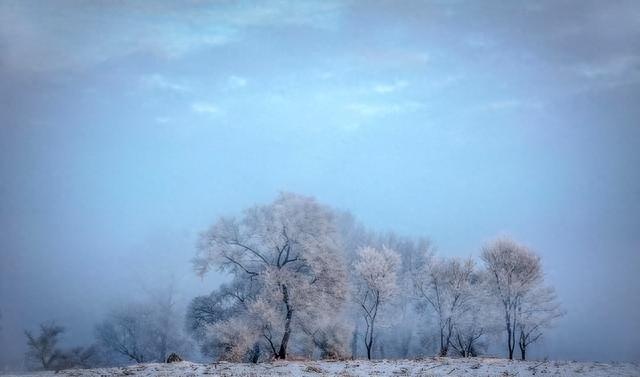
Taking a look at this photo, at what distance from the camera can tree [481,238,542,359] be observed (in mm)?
43219

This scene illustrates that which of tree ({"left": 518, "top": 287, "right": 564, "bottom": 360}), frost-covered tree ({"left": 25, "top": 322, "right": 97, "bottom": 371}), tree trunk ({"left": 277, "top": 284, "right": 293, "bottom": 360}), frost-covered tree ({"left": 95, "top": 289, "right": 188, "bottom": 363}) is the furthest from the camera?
frost-covered tree ({"left": 95, "top": 289, "right": 188, "bottom": 363})

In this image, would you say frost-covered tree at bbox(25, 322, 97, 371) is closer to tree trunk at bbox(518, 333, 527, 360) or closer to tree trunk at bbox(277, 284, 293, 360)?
tree trunk at bbox(277, 284, 293, 360)

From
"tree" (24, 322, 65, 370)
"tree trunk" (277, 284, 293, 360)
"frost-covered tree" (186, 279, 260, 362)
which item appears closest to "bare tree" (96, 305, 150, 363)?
"tree" (24, 322, 65, 370)

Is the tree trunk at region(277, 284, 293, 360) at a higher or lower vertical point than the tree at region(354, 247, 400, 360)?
lower

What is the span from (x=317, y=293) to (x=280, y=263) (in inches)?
185

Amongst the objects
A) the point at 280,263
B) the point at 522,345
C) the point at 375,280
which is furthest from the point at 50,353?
the point at 522,345

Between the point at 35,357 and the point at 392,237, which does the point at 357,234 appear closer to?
the point at 392,237

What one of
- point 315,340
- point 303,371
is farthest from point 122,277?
point 303,371

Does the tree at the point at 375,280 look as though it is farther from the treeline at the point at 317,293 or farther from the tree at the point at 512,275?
the tree at the point at 512,275

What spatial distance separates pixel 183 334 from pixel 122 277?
27379 millimetres

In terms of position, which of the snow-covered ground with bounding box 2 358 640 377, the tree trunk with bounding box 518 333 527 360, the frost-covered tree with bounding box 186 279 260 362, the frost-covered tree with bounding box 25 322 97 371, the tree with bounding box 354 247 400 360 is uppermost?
the tree with bounding box 354 247 400 360

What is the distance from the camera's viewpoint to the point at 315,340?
42.9 m

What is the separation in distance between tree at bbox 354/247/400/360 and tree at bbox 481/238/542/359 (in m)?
9.41

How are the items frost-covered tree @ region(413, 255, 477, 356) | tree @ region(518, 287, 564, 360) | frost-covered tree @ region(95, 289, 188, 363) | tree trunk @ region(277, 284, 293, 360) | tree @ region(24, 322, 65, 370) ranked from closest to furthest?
tree trunk @ region(277, 284, 293, 360) → tree @ region(518, 287, 564, 360) → frost-covered tree @ region(413, 255, 477, 356) → tree @ region(24, 322, 65, 370) → frost-covered tree @ region(95, 289, 188, 363)
